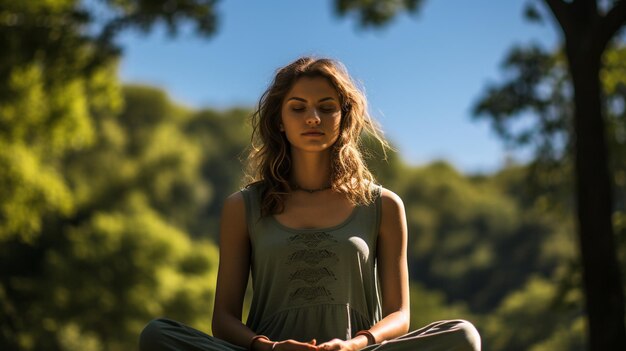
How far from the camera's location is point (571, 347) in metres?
40.0

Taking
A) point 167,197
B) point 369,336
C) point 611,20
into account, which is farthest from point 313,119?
point 167,197

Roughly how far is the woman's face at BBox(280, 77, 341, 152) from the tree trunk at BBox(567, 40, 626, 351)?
2.60 m

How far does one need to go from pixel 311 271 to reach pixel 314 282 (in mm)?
48

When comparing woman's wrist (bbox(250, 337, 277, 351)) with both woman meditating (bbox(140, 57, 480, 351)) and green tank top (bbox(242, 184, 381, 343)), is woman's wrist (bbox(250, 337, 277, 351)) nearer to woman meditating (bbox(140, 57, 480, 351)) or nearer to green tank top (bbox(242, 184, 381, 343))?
woman meditating (bbox(140, 57, 480, 351))

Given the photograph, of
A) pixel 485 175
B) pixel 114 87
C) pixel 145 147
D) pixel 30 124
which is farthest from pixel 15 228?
pixel 485 175

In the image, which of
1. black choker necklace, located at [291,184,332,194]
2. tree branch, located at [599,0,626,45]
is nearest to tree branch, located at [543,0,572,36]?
tree branch, located at [599,0,626,45]

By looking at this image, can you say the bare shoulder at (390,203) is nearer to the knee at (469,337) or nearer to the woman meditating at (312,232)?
the woman meditating at (312,232)

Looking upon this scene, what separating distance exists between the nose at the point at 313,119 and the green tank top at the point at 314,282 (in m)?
0.44

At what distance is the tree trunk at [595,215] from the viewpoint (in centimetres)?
627

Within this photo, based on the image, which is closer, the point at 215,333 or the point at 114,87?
the point at 215,333

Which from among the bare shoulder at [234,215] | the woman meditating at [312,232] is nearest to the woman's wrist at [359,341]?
the woman meditating at [312,232]

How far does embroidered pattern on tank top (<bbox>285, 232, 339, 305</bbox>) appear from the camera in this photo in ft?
13.4

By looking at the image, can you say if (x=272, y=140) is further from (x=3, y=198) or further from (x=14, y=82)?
(x=3, y=198)

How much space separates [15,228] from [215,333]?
64.6ft
